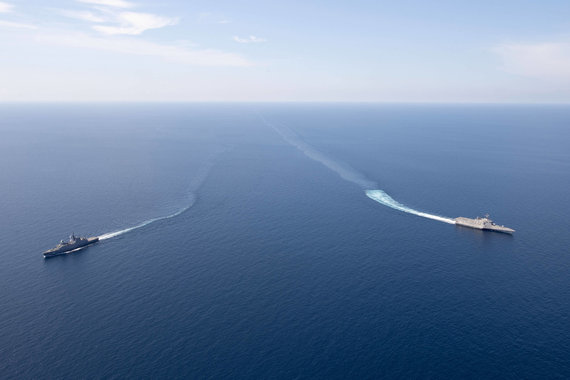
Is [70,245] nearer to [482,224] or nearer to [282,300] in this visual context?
[282,300]

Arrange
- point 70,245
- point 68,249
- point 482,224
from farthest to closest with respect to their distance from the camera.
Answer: point 482,224
point 70,245
point 68,249

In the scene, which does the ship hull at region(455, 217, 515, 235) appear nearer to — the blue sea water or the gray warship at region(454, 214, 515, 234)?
the gray warship at region(454, 214, 515, 234)

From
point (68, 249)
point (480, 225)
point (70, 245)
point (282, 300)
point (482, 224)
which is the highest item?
point (482, 224)

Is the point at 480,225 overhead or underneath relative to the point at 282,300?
overhead

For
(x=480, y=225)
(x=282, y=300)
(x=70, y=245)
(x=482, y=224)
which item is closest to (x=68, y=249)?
(x=70, y=245)

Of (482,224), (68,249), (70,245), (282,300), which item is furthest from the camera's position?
(482,224)

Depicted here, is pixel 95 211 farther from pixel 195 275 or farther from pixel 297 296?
pixel 297 296

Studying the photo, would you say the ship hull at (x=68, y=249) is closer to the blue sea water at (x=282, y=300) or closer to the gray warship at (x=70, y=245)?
the gray warship at (x=70, y=245)

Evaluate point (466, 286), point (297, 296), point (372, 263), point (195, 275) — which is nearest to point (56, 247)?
point (195, 275)

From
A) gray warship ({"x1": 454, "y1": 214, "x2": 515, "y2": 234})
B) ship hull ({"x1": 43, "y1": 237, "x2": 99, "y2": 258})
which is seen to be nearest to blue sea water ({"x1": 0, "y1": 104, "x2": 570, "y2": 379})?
ship hull ({"x1": 43, "y1": 237, "x2": 99, "y2": 258})
